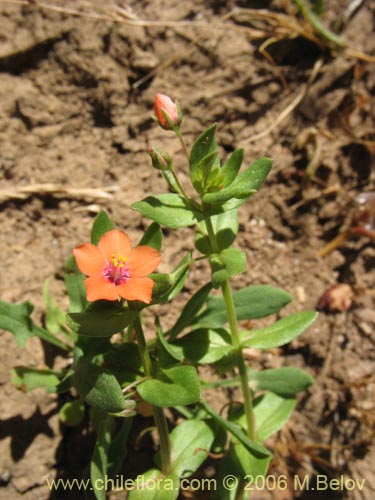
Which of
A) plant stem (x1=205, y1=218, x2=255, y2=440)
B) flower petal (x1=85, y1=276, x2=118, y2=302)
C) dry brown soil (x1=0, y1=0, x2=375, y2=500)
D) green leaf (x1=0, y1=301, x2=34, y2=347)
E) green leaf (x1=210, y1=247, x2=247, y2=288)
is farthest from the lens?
dry brown soil (x1=0, y1=0, x2=375, y2=500)

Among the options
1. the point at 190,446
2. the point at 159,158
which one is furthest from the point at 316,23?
the point at 190,446

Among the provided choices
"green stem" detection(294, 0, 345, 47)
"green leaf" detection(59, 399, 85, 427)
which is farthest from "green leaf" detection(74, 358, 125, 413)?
"green stem" detection(294, 0, 345, 47)

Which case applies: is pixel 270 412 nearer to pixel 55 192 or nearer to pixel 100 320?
pixel 100 320

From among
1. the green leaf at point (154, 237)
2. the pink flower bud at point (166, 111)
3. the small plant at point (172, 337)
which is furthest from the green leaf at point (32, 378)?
the pink flower bud at point (166, 111)

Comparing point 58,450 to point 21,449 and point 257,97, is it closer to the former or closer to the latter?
point 21,449

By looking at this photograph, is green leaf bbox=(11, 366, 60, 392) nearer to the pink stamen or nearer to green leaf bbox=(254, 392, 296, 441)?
the pink stamen

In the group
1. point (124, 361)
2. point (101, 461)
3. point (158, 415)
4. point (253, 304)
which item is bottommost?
point (101, 461)
